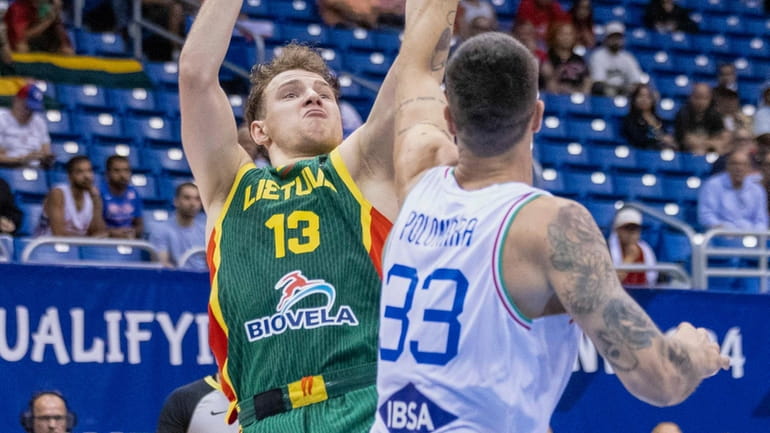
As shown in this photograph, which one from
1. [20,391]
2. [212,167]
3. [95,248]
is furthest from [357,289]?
[95,248]

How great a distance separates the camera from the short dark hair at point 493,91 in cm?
299

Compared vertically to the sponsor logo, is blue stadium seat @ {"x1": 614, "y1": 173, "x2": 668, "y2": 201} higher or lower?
higher

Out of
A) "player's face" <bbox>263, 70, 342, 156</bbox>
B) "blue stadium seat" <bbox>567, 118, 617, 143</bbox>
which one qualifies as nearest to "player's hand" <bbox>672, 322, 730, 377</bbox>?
"player's face" <bbox>263, 70, 342, 156</bbox>

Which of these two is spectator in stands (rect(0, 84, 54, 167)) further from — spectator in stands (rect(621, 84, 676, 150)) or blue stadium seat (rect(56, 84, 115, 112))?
spectator in stands (rect(621, 84, 676, 150))

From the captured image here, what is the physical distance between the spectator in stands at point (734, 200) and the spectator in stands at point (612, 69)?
299 cm

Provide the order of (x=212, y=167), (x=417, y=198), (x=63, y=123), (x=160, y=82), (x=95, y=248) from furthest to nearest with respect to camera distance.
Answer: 1. (x=160, y=82)
2. (x=63, y=123)
3. (x=95, y=248)
4. (x=212, y=167)
5. (x=417, y=198)

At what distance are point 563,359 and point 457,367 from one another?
246 millimetres

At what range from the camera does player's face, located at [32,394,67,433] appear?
23.7 feet

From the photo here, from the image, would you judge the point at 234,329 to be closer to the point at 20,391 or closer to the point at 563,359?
the point at 563,359

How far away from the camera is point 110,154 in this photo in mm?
10977

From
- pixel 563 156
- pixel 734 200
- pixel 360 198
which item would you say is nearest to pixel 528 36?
pixel 563 156

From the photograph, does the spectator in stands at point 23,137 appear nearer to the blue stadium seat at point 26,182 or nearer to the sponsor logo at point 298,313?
the blue stadium seat at point 26,182

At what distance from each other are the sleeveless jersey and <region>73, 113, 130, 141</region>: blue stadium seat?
7.48 metres

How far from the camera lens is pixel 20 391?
7355 mm
